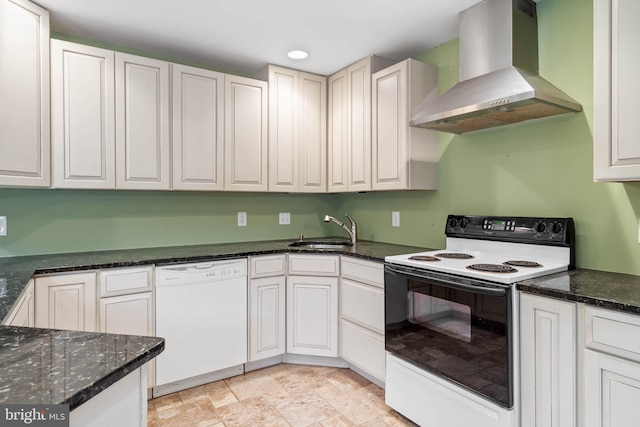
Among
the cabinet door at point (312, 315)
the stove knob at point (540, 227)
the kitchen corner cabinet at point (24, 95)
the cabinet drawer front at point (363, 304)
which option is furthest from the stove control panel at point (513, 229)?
the kitchen corner cabinet at point (24, 95)

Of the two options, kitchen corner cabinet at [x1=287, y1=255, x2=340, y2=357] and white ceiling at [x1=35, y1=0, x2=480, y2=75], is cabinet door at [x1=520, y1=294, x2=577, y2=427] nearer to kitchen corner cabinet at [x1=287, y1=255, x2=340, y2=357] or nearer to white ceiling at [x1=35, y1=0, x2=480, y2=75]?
kitchen corner cabinet at [x1=287, y1=255, x2=340, y2=357]

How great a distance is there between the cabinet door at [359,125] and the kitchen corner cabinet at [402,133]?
0.06 metres

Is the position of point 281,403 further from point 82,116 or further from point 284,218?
point 82,116

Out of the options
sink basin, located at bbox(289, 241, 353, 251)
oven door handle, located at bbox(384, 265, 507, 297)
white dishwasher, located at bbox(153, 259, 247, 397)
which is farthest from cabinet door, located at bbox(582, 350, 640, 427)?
white dishwasher, located at bbox(153, 259, 247, 397)

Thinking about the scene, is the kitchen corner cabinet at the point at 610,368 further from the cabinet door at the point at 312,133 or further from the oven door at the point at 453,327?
the cabinet door at the point at 312,133

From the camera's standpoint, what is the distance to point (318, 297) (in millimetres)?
2619

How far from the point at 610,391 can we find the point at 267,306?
76.4 inches

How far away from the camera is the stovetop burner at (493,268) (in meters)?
1.63

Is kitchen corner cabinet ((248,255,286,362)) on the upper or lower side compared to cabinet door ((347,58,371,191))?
lower

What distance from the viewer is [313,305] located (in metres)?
2.63

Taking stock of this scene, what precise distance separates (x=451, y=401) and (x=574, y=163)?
1.37 m

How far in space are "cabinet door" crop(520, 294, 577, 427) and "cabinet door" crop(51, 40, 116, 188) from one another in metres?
2.44

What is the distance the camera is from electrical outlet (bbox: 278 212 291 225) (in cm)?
326

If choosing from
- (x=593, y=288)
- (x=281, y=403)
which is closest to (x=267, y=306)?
(x=281, y=403)
